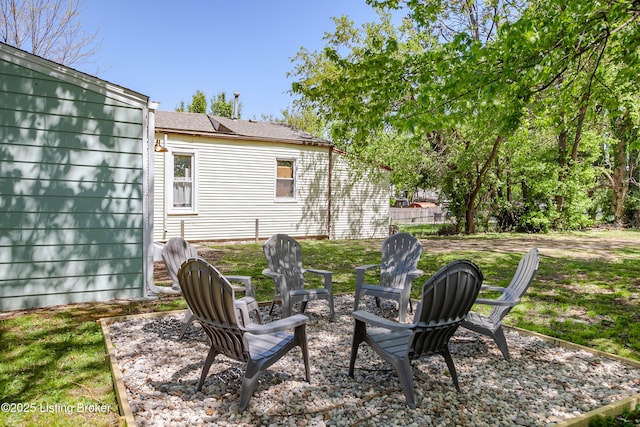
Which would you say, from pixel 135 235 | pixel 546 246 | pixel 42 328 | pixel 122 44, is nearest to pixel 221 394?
pixel 42 328

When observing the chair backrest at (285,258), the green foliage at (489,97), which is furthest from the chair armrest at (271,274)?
the green foliage at (489,97)

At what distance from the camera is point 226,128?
13094 millimetres

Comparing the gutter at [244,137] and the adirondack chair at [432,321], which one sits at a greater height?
the gutter at [244,137]

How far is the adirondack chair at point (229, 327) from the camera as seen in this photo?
2736mm

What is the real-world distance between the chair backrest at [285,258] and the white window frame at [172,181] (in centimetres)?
730

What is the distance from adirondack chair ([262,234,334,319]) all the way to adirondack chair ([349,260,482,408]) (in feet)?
5.00

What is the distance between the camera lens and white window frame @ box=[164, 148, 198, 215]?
11406 mm

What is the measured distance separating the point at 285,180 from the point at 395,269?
8809 millimetres

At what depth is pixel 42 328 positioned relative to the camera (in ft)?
14.3

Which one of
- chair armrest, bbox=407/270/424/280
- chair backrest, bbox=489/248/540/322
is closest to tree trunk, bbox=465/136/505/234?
chair armrest, bbox=407/270/424/280

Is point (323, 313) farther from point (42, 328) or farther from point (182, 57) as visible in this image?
point (182, 57)

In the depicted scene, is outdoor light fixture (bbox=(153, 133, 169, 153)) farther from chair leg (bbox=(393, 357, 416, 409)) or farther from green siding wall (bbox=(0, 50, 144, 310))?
chair leg (bbox=(393, 357, 416, 409))

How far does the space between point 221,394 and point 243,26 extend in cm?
1790

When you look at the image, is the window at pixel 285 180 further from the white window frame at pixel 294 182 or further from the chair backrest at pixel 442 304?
the chair backrest at pixel 442 304
